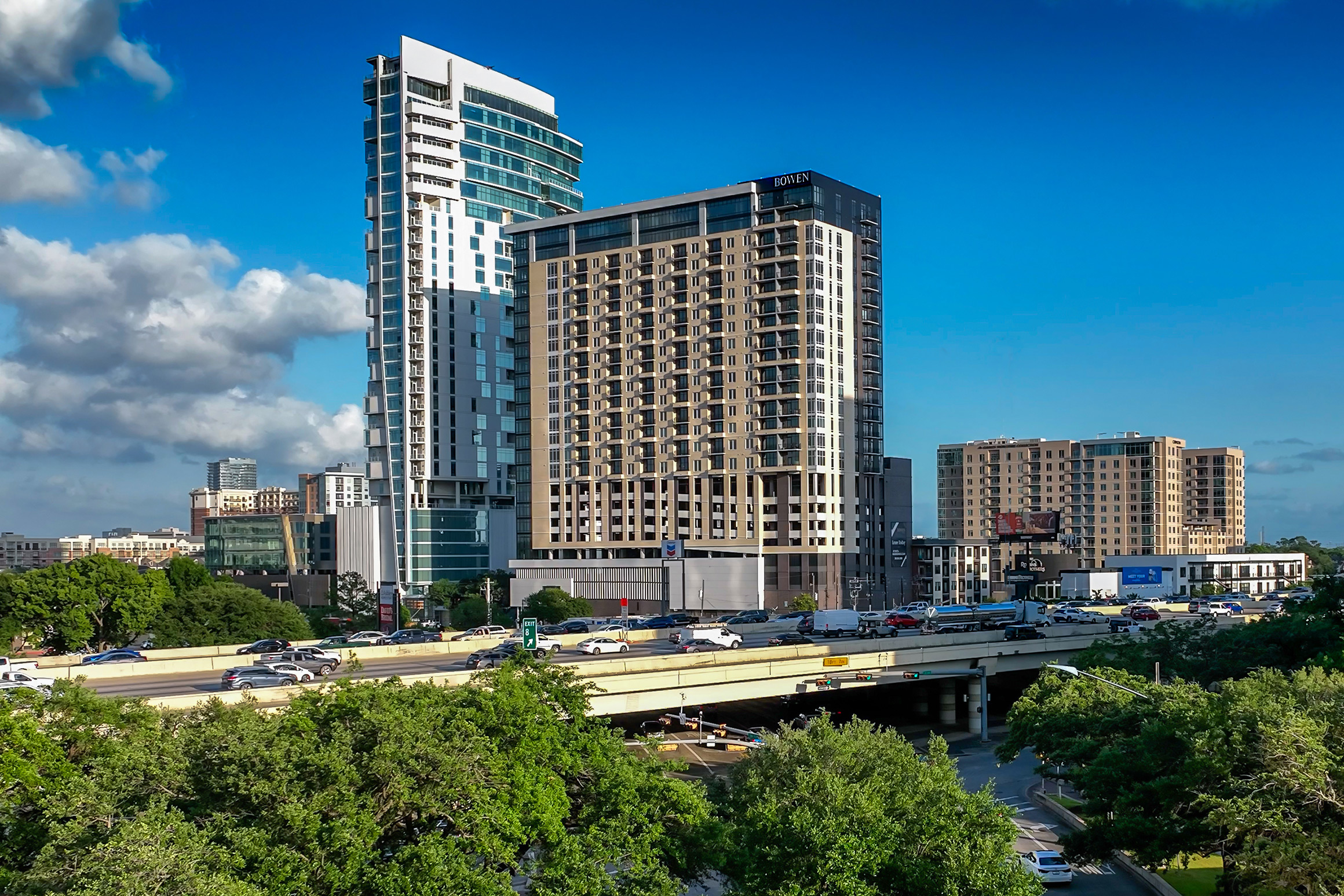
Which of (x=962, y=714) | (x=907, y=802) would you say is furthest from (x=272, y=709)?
(x=962, y=714)

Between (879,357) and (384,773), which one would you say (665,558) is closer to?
(879,357)

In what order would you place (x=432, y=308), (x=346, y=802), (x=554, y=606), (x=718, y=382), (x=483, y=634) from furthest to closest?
(x=432, y=308), (x=718, y=382), (x=554, y=606), (x=483, y=634), (x=346, y=802)

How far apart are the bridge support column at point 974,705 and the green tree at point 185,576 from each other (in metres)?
76.2

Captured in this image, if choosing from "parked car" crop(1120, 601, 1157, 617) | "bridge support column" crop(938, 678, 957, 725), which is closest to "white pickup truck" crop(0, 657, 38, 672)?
"bridge support column" crop(938, 678, 957, 725)

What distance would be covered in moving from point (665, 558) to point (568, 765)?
121423mm

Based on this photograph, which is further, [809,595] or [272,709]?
[809,595]

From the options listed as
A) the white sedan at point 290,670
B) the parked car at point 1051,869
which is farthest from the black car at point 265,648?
the parked car at point 1051,869

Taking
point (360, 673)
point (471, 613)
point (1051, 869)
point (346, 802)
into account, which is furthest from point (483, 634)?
point (346, 802)

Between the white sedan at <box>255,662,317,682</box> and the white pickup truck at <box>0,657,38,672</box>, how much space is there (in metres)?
12.2

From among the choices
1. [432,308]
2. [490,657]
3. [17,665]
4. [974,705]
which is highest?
[432,308]

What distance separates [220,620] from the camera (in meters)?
108

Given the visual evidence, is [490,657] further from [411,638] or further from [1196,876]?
[1196,876]

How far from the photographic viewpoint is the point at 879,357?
165m

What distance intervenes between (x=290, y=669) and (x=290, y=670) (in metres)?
0.14
